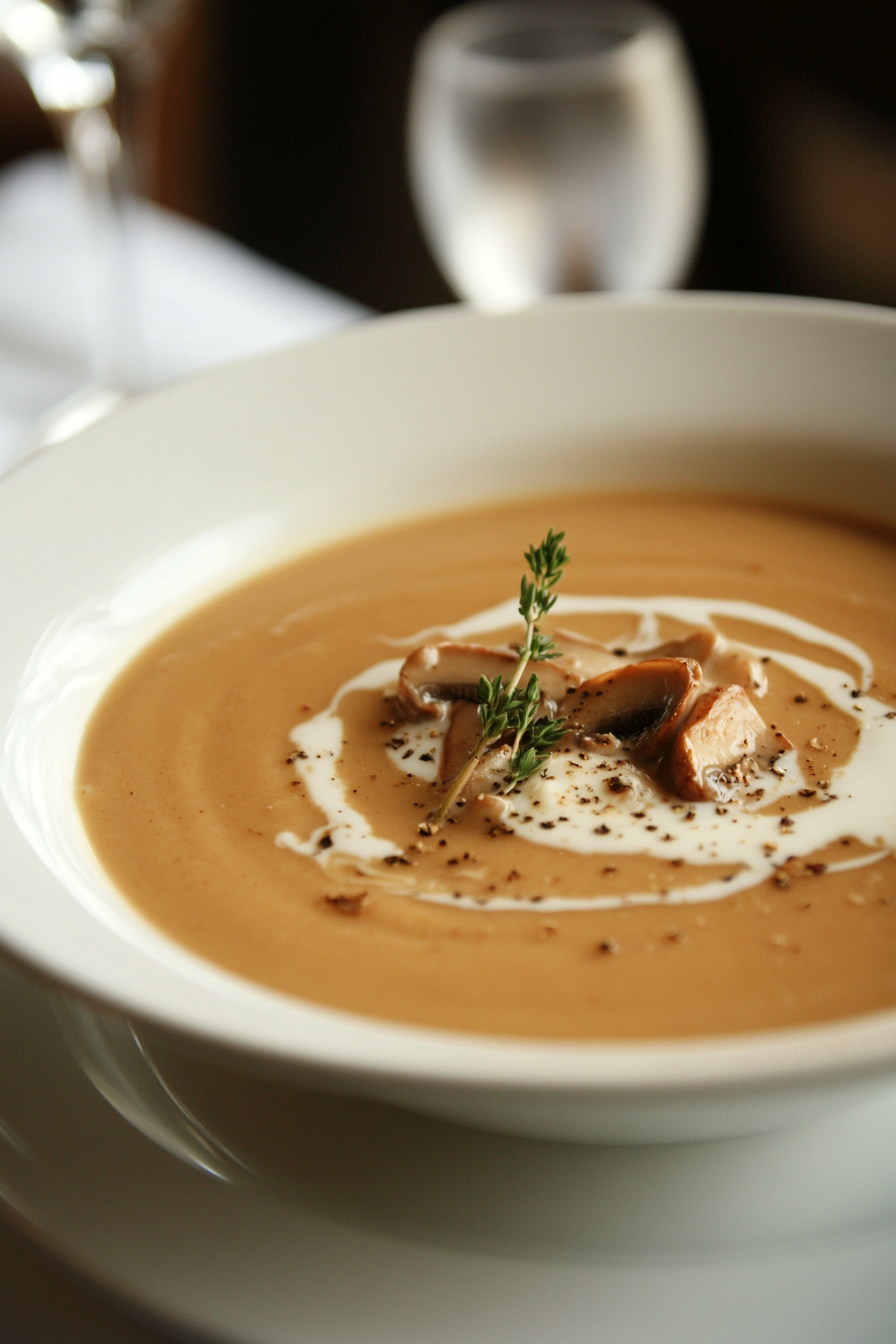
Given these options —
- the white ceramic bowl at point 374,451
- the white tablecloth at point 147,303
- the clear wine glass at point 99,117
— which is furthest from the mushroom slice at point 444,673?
the white tablecloth at point 147,303

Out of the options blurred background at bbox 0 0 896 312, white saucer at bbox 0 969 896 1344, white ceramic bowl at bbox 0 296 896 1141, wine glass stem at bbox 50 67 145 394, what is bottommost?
white saucer at bbox 0 969 896 1344

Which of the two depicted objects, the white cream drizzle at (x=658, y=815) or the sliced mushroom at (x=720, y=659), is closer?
the white cream drizzle at (x=658, y=815)

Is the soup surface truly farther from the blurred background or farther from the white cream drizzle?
the blurred background

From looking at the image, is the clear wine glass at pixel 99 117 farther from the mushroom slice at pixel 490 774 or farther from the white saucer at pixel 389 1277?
the white saucer at pixel 389 1277

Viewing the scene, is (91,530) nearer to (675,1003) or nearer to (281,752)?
(281,752)

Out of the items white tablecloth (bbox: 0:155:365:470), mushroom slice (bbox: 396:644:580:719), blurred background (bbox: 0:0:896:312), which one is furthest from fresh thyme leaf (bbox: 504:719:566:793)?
blurred background (bbox: 0:0:896:312)
